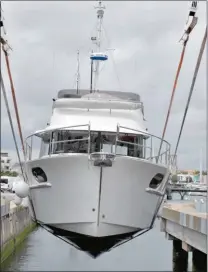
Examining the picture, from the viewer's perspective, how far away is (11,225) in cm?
3116

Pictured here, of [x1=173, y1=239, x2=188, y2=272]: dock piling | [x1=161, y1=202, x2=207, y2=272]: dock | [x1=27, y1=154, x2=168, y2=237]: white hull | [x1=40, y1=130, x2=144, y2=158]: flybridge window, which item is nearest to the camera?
[x1=27, y1=154, x2=168, y2=237]: white hull

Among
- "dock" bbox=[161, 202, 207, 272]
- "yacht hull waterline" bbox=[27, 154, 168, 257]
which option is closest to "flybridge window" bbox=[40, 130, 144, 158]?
"yacht hull waterline" bbox=[27, 154, 168, 257]

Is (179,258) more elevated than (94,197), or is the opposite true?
(94,197)

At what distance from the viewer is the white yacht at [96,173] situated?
12.9 meters

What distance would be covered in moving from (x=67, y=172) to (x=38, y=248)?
2119 centimetres

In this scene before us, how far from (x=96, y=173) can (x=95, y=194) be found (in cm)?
54

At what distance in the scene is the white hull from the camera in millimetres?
12891

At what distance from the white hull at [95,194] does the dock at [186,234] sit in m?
2.28

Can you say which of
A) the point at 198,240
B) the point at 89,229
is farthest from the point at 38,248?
the point at 89,229

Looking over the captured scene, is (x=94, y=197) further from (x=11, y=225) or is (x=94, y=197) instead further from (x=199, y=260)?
(x=11, y=225)

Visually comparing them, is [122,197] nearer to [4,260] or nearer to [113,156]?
[113,156]

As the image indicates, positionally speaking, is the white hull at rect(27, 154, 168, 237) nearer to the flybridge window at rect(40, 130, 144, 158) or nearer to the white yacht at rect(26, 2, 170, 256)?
the white yacht at rect(26, 2, 170, 256)

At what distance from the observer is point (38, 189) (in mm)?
14180

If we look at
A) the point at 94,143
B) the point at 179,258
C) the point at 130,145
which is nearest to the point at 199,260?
the point at 179,258
